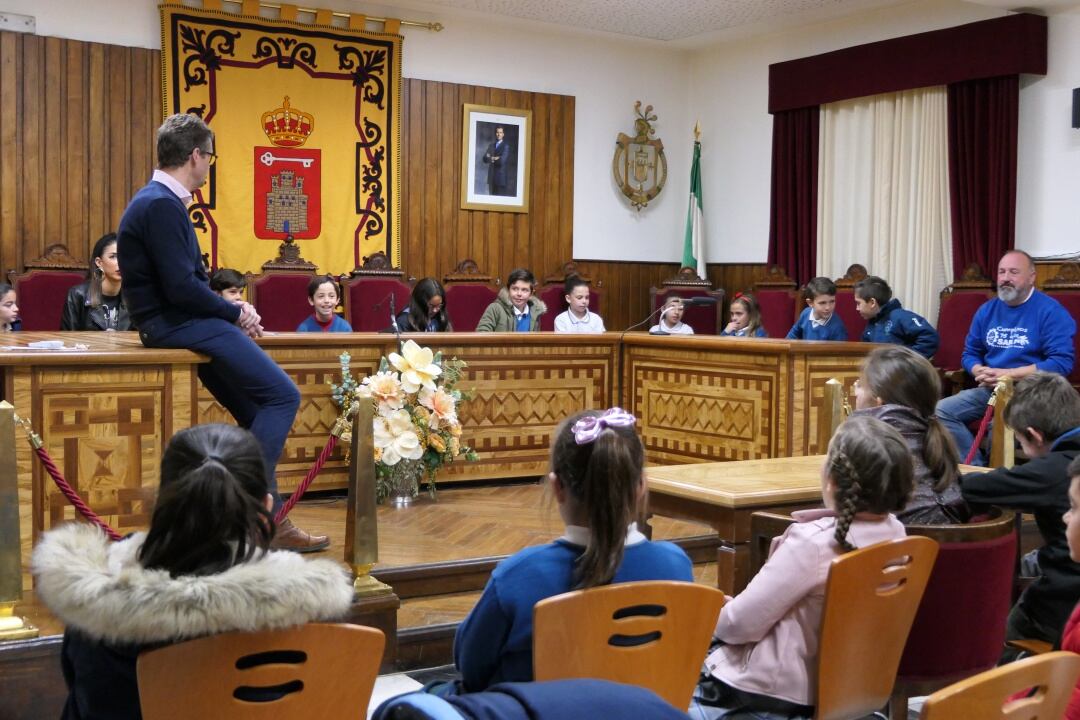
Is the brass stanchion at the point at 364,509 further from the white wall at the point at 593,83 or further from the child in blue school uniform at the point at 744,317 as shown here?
the white wall at the point at 593,83

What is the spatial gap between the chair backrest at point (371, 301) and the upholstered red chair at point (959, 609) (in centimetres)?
546

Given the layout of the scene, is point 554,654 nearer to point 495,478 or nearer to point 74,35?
point 495,478

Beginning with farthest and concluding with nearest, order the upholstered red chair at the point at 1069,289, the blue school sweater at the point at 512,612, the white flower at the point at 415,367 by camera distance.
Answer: the upholstered red chair at the point at 1069,289 < the white flower at the point at 415,367 < the blue school sweater at the point at 512,612

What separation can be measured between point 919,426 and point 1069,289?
4624 millimetres

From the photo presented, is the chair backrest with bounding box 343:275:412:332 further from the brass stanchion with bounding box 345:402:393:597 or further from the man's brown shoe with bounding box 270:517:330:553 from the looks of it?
the brass stanchion with bounding box 345:402:393:597

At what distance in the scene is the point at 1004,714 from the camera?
137cm

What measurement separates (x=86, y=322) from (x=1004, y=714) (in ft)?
17.6

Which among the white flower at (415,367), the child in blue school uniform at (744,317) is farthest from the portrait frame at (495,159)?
the white flower at (415,367)

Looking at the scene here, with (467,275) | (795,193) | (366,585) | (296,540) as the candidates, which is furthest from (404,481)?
(795,193)

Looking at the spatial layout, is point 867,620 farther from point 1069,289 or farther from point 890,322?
point 1069,289

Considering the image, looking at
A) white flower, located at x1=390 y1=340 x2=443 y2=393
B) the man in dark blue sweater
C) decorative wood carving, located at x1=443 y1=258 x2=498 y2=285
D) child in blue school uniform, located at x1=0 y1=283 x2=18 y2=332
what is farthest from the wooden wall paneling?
the man in dark blue sweater

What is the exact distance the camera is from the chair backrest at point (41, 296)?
7055mm

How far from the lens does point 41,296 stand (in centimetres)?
711

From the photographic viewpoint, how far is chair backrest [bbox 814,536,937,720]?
2225 millimetres
